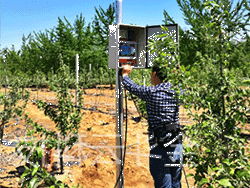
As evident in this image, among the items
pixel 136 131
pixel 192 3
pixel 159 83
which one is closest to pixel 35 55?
pixel 192 3

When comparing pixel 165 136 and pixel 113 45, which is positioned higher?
pixel 113 45

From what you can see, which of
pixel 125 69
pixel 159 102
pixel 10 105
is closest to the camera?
pixel 159 102

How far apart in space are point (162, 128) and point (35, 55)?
22.2 metres

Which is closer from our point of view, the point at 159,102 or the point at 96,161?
the point at 159,102

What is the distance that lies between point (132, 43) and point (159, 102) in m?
0.82

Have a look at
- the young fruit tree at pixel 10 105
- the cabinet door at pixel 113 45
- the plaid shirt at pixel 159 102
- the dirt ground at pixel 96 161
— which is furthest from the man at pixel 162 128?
the young fruit tree at pixel 10 105

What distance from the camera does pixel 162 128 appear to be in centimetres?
237

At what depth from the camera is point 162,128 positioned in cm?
237

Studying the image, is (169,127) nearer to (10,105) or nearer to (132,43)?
(132,43)

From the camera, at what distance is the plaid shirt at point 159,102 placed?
2.34 metres

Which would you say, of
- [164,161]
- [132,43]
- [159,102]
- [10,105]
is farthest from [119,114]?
[10,105]

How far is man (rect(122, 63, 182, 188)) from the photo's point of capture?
2.35 metres

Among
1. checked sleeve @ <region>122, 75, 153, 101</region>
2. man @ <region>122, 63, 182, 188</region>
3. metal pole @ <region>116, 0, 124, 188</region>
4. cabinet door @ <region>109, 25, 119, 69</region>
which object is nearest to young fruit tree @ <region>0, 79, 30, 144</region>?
metal pole @ <region>116, 0, 124, 188</region>

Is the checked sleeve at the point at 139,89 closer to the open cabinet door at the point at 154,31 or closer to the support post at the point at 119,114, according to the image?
the support post at the point at 119,114
